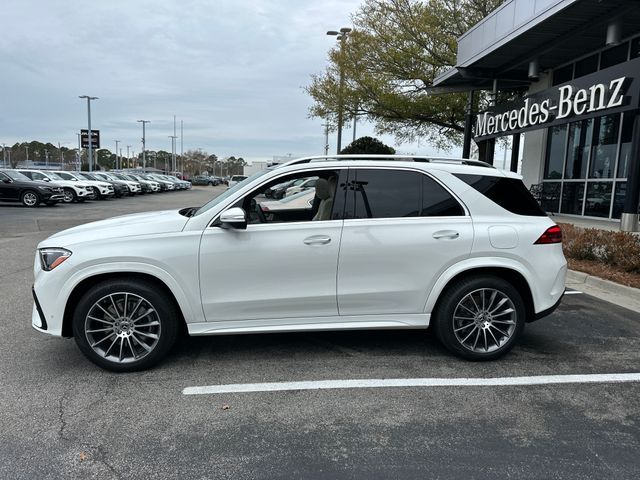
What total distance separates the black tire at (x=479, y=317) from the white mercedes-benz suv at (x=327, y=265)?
0.03ft

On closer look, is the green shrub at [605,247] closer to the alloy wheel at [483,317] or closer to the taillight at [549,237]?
the taillight at [549,237]

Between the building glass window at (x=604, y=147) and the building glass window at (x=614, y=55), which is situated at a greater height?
the building glass window at (x=614, y=55)

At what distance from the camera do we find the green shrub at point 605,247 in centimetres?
729

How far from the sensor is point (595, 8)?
38.0 ft

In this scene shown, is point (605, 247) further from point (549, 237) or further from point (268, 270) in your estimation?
point (268, 270)

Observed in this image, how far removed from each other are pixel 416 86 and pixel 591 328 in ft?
62.6

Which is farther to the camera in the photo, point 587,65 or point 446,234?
point 587,65

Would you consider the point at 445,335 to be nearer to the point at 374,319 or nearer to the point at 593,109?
the point at 374,319

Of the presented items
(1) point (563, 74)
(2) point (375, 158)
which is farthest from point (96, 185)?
(2) point (375, 158)

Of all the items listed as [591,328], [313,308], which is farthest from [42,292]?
[591,328]

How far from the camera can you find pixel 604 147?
584 inches

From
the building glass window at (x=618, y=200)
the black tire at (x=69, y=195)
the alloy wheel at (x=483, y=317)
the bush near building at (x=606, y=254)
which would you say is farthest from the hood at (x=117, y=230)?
the black tire at (x=69, y=195)

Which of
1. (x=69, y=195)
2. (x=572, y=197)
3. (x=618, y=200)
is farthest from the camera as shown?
(x=69, y=195)

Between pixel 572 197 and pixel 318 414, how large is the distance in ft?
51.8
